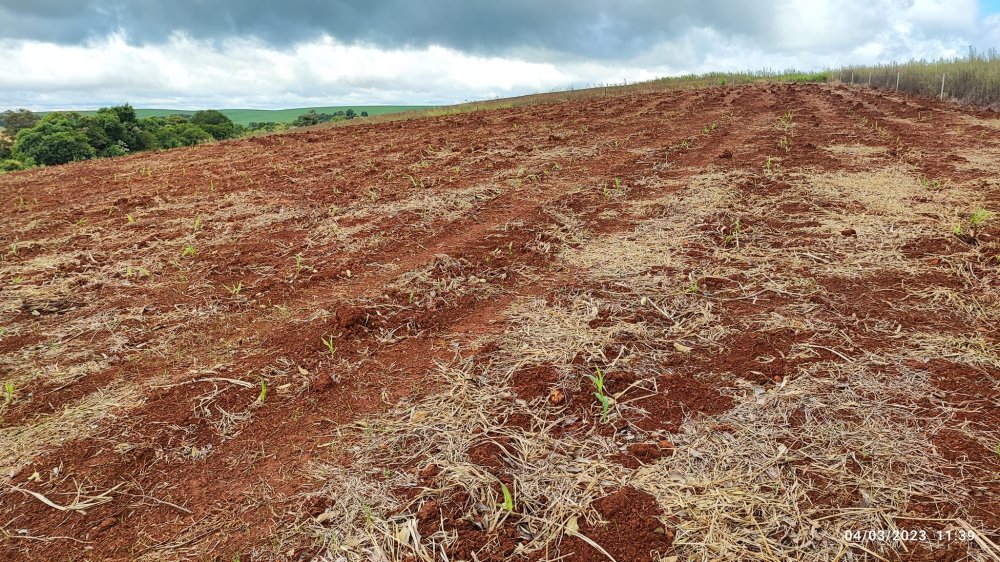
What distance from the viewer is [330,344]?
3051mm

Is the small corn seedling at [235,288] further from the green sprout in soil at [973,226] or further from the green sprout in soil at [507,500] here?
the green sprout in soil at [973,226]

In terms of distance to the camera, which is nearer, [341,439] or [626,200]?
[341,439]

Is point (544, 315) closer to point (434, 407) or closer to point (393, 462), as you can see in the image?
point (434, 407)

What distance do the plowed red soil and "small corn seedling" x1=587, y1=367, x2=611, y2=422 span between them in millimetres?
78

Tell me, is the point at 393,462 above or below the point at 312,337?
below

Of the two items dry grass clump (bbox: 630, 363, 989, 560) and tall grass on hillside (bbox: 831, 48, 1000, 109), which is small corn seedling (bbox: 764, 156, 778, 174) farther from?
tall grass on hillside (bbox: 831, 48, 1000, 109)

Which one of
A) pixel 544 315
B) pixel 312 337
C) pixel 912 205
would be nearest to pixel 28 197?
A: pixel 312 337

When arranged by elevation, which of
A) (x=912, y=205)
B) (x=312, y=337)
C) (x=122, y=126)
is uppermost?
(x=122, y=126)

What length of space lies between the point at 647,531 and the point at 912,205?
18.7 feet

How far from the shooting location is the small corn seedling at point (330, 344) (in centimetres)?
305

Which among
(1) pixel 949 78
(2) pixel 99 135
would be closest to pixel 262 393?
(1) pixel 949 78

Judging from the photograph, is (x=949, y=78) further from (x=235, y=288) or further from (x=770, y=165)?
(x=235, y=288)

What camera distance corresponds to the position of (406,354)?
3.05m

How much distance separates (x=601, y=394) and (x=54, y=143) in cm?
3179
